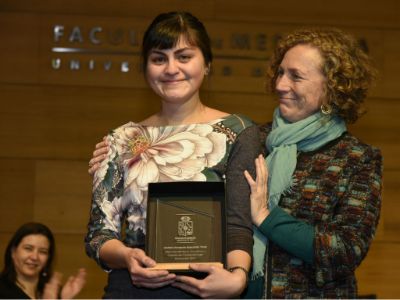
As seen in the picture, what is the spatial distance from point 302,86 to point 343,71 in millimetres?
141

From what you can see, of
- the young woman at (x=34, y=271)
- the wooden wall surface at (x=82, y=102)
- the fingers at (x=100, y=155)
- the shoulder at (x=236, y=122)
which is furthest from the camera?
the wooden wall surface at (x=82, y=102)

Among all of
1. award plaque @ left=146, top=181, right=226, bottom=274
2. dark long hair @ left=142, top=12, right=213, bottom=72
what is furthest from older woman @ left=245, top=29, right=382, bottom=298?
dark long hair @ left=142, top=12, right=213, bottom=72

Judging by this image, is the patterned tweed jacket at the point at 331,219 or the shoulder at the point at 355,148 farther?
the shoulder at the point at 355,148

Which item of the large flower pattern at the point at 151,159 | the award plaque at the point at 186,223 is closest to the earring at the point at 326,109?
the large flower pattern at the point at 151,159

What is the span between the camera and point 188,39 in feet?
7.75

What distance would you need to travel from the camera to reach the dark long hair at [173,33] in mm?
2354

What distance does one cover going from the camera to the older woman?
8.11ft

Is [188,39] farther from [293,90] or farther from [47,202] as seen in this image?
[47,202]

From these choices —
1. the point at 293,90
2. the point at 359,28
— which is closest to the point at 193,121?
the point at 293,90

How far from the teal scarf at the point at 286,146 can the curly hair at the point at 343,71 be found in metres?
0.06

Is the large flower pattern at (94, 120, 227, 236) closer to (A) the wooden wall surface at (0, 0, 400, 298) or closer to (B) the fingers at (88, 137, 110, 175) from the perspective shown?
(B) the fingers at (88, 137, 110, 175)

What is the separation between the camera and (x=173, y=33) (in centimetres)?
236

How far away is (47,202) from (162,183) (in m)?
3.02

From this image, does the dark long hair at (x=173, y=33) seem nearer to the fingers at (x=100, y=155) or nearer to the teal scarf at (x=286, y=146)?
the fingers at (x=100, y=155)
